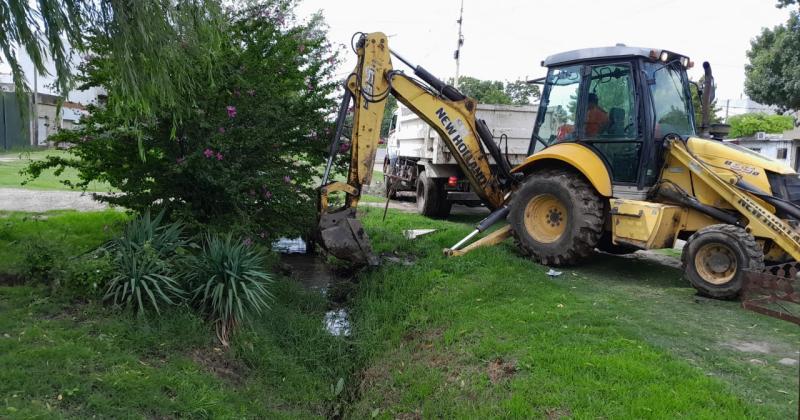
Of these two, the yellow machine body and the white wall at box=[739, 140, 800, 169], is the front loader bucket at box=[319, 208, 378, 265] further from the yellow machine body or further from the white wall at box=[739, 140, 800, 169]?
the white wall at box=[739, 140, 800, 169]

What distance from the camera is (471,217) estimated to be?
12.7 m

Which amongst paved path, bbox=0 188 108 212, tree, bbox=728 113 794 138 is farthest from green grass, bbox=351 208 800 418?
tree, bbox=728 113 794 138

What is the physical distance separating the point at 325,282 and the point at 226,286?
Answer: 2594 mm

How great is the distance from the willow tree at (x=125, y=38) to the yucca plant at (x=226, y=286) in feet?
4.85

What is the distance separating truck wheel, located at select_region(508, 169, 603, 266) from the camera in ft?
23.0

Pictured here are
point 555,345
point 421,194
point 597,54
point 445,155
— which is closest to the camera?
point 555,345

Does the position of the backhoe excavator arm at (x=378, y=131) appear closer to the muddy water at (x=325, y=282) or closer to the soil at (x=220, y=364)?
the muddy water at (x=325, y=282)

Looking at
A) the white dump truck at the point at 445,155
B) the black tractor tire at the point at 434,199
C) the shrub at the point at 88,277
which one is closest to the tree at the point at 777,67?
the white dump truck at the point at 445,155

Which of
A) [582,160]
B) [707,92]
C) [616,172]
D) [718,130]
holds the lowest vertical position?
[616,172]

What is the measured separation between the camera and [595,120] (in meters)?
7.41

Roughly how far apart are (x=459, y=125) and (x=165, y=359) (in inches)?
202

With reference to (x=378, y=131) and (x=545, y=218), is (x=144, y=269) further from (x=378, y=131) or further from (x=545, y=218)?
(x=545, y=218)

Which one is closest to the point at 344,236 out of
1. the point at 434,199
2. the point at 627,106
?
the point at 627,106

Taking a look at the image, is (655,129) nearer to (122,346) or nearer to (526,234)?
(526,234)
